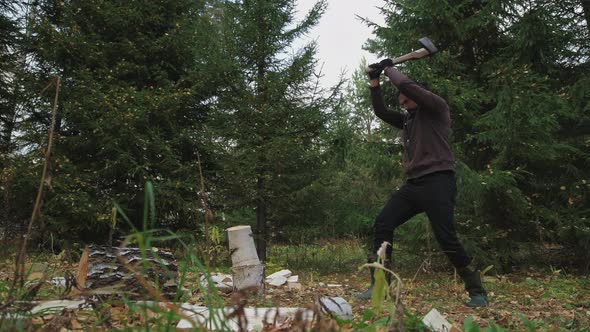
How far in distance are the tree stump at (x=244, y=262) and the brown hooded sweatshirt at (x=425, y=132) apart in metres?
1.49

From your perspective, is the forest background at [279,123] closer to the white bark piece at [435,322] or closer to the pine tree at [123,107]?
the pine tree at [123,107]

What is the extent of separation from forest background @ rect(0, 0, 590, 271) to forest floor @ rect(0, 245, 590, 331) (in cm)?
73

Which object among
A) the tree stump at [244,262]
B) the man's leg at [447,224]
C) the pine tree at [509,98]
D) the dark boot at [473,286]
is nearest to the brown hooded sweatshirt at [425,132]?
the man's leg at [447,224]

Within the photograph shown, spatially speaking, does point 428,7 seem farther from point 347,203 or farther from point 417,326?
point 417,326

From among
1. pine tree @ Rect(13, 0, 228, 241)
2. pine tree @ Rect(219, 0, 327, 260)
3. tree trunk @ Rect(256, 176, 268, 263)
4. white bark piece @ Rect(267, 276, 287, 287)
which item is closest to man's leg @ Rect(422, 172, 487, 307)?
white bark piece @ Rect(267, 276, 287, 287)

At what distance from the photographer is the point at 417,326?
79.8 inches

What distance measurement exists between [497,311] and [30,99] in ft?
28.3

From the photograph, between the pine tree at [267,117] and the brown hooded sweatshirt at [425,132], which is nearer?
the brown hooded sweatshirt at [425,132]

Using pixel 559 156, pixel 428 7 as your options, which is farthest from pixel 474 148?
pixel 428 7

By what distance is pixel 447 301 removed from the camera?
3.98 meters

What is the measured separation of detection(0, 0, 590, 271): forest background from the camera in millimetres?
6508

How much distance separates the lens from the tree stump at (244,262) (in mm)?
3922

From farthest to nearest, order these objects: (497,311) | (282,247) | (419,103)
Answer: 1. (282,247)
2. (419,103)
3. (497,311)

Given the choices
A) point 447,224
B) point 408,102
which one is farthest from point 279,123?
point 447,224
